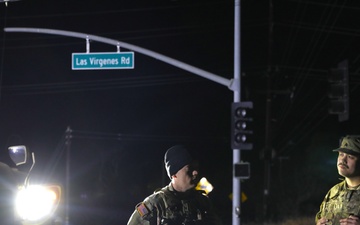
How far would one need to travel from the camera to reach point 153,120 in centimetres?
6950

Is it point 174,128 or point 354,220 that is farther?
point 174,128

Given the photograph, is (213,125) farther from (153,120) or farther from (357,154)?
(357,154)

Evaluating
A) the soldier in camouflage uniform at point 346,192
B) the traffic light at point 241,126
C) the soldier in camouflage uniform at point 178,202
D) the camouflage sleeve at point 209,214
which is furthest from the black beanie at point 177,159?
the traffic light at point 241,126

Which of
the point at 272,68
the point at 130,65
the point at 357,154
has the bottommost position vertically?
the point at 357,154

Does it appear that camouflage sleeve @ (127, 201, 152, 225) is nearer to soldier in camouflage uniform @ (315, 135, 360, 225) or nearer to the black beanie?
the black beanie

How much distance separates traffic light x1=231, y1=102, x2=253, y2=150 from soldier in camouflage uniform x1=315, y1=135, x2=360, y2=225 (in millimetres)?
11699

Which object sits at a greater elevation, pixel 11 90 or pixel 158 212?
pixel 11 90

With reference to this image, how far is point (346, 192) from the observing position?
4652 millimetres

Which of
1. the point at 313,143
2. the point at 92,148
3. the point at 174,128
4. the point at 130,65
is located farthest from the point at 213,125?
the point at 130,65

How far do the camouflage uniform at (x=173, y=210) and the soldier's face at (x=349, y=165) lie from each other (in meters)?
1.09

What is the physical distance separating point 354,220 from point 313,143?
4547 cm

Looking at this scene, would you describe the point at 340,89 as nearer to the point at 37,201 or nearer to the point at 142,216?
the point at 37,201

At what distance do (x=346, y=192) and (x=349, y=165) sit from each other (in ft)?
0.63

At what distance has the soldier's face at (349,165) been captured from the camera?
4.67 meters
